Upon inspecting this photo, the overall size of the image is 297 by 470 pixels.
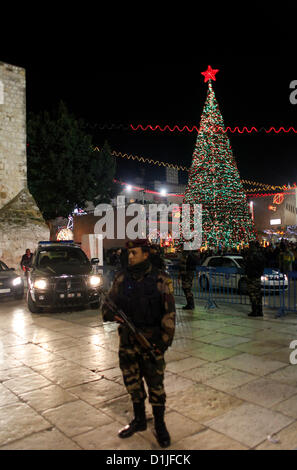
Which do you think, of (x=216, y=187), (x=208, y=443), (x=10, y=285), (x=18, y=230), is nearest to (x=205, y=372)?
(x=208, y=443)

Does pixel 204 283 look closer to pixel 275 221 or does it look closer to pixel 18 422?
pixel 18 422

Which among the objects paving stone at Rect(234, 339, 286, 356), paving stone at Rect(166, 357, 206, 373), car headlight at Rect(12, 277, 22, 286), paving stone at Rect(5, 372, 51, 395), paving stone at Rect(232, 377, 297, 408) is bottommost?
paving stone at Rect(5, 372, 51, 395)

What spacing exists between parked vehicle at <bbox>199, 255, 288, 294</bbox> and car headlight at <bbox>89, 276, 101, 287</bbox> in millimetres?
3085

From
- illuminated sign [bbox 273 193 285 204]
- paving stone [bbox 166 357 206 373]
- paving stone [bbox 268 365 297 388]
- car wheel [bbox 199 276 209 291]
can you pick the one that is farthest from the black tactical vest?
illuminated sign [bbox 273 193 285 204]

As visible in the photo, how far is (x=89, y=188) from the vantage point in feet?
94.7

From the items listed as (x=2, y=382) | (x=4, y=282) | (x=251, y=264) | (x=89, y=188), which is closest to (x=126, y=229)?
(x=89, y=188)

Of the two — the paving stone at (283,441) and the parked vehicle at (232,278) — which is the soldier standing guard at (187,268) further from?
the paving stone at (283,441)

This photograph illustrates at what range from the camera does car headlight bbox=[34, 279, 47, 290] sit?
9297 mm

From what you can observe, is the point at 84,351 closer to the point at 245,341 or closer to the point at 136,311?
the point at 245,341

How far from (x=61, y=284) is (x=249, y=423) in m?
6.66

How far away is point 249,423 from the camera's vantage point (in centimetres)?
363

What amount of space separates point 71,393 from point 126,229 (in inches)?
1270

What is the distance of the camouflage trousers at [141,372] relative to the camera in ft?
10.7

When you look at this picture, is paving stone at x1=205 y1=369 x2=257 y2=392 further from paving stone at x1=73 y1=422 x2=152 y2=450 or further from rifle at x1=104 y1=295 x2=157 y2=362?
rifle at x1=104 y1=295 x2=157 y2=362
